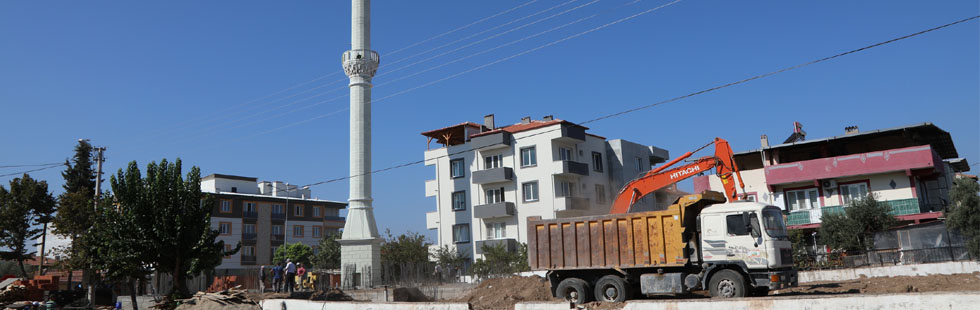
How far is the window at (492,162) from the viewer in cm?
5047

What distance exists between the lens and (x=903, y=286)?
18141 millimetres

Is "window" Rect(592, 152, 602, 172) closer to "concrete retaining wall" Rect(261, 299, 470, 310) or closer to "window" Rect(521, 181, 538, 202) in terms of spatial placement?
"window" Rect(521, 181, 538, 202)

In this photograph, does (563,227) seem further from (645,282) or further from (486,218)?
(486,218)

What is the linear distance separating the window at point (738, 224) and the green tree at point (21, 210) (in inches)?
1716

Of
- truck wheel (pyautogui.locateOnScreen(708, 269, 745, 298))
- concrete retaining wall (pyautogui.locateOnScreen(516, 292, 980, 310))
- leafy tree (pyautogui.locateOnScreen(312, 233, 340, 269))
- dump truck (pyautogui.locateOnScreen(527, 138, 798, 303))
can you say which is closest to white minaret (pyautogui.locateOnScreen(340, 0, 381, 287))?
leafy tree (pyautogui.locateOnScreen(312, 233, 340, 269))

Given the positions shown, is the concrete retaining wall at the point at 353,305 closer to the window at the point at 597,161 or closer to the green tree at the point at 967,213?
the green tree at the point at 967,213

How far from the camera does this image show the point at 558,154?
158 ft

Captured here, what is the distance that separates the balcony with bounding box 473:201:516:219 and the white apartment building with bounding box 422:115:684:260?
0.24 feet

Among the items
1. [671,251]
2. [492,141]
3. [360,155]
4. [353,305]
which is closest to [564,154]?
[492,141]

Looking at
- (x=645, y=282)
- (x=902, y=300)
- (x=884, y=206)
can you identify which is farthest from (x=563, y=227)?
(x=884, y=206)

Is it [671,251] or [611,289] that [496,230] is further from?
[671,251]

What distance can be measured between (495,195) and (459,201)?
10.7 ft

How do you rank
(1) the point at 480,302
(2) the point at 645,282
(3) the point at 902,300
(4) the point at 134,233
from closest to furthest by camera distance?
(3) the point at 902,300 < (2) the point at 645,282 < (1) the point at 480,302 < (4) the point at 134,233

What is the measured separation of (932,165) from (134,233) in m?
37.3
